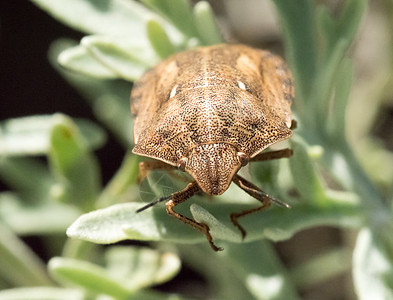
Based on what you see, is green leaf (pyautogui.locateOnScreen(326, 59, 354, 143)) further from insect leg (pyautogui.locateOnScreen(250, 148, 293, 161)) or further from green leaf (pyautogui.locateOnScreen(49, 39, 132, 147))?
green leaf (pyautogui.locateOnScreen(49, 39, 132, 147))

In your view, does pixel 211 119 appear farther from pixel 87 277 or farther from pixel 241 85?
pixel 87 277

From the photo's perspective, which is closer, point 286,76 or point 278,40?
point 286,76

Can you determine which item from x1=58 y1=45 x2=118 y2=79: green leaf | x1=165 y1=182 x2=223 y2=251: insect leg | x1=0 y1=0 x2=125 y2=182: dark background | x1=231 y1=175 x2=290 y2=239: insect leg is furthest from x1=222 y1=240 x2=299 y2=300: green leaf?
x1=0 y1=0 x2=125 y2=182: dark background

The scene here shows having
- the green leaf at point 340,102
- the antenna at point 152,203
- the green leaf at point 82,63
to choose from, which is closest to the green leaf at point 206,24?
the green leaf at point 82,63

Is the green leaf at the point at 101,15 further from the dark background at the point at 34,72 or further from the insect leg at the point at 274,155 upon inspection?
the dark background at the point at 34,72

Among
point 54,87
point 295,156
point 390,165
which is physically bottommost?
point 390,165

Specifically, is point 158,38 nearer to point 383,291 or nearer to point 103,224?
point 103,224

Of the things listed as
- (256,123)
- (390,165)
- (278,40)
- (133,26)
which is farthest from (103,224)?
(278,40)
